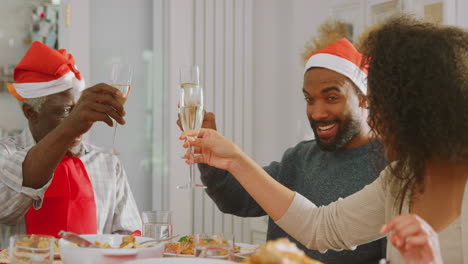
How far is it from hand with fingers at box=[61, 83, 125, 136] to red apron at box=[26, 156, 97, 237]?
41 cm

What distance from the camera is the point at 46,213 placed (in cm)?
203

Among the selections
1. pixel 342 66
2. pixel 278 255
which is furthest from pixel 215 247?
pixel 342 66

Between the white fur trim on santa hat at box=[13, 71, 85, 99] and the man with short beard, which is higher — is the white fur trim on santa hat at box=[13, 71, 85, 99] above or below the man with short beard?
above

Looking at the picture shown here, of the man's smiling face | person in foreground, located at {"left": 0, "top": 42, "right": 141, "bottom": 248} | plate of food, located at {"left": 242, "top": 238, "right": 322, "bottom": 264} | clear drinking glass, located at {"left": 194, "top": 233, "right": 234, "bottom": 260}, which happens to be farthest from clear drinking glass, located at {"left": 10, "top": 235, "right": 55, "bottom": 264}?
the man's smiling face

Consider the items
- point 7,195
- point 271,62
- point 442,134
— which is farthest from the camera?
Answer: point 271,62

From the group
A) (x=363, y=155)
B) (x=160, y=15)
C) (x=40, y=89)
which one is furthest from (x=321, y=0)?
(x=40, y=89)

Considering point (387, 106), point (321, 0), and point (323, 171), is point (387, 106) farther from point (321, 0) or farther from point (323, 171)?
point (321, 0)

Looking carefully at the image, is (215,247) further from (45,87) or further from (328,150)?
(45,87)

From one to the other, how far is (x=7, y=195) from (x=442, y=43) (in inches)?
58.1

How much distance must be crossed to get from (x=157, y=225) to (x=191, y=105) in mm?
352

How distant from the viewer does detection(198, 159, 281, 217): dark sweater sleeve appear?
6.38 ft

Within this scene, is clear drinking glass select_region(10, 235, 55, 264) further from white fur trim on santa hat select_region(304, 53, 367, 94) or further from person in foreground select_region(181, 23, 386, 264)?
white fur trim on santa hat select_region(304, 53, 367, 94)

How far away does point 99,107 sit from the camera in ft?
5.46

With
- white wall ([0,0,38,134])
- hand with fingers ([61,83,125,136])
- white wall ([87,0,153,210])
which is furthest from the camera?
white wall ([87,0,153,210])
